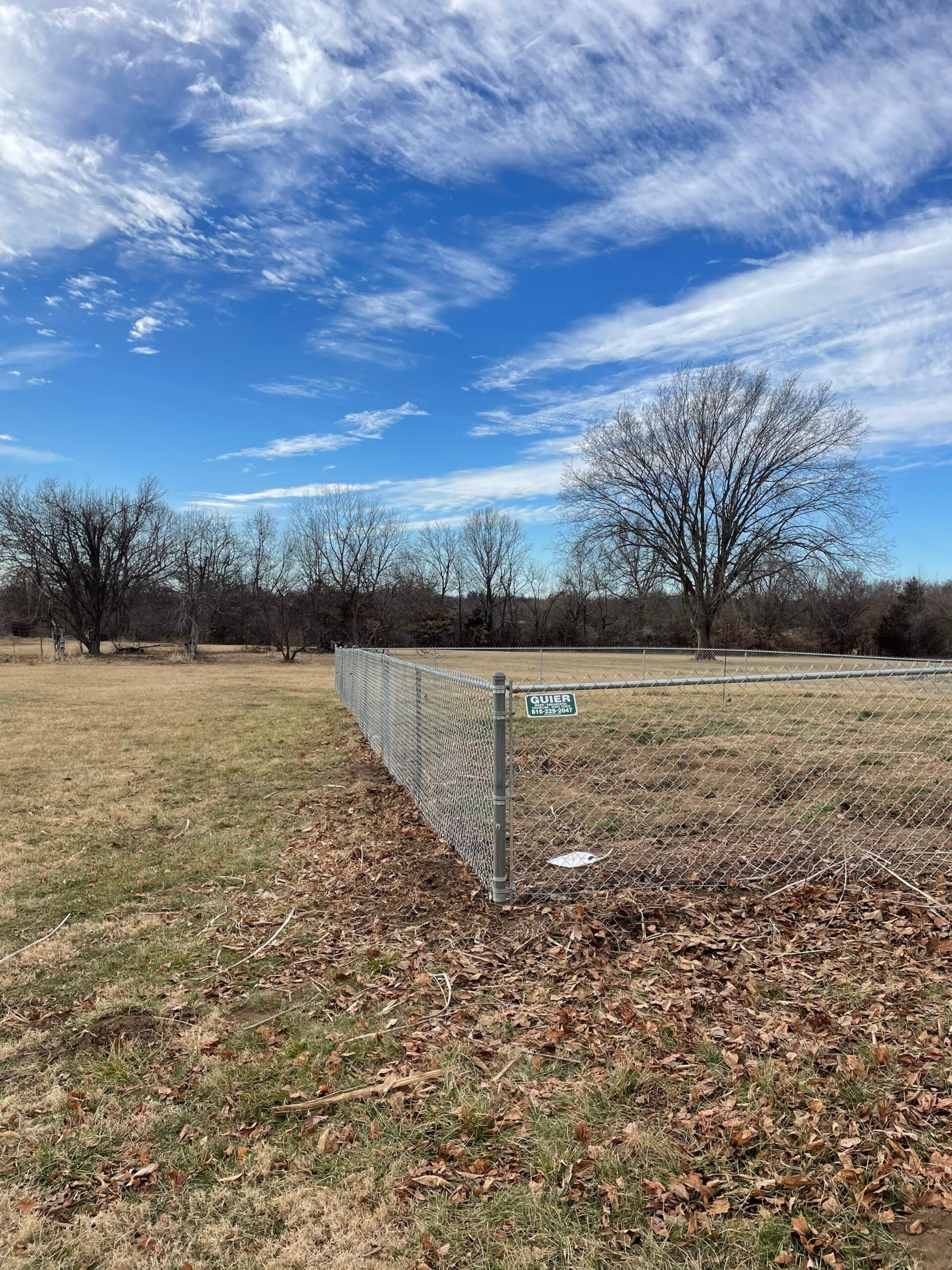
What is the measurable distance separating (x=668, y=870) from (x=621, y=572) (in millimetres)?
33000

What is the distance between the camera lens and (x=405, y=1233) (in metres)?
2.10

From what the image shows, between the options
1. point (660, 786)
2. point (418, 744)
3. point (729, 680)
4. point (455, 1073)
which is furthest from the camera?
point (660, 786)

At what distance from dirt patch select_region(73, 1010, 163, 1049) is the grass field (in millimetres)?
15

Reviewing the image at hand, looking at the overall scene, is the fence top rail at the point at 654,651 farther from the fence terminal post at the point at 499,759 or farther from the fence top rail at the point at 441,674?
the fence terminal post at the point at 499,759

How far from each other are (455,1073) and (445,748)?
3250 mm

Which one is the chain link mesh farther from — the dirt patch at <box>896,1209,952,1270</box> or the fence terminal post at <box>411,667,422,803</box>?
the dirt patch at <box>896,1209,952,1270</box>

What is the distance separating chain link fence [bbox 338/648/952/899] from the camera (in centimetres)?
456

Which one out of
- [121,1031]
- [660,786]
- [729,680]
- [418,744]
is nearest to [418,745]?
[418,744]

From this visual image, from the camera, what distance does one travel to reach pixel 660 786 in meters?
7.16

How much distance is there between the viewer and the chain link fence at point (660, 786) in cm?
456

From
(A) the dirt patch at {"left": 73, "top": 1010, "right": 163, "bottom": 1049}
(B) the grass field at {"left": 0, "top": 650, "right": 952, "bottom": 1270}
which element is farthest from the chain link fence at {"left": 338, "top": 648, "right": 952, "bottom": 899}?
(A) the dirt patch at {"left": 73, "top": 1010, "right": 163, "bottom": 1049}

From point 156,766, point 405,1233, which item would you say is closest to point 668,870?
point 405,1233

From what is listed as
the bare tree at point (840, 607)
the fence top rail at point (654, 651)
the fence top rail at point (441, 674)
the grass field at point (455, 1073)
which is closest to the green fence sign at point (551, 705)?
the fence top rail at point (441, 674)

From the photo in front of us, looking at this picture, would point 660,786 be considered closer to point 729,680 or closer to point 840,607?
point 729,680
